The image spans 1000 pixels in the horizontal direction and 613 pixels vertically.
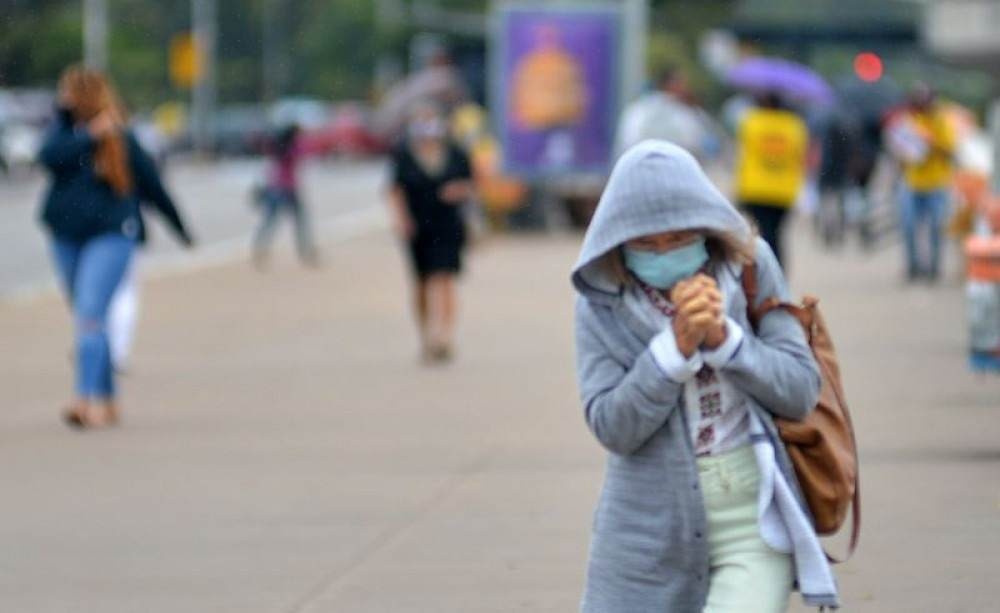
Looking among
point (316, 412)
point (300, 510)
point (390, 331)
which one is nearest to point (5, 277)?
point (390, 331)

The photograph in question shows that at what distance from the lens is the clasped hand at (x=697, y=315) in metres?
4.68

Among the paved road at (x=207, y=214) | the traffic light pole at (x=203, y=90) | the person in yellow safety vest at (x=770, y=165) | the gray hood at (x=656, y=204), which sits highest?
the gray hood at (x=656, y=204)

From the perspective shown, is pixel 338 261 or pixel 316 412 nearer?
pixel 316 412

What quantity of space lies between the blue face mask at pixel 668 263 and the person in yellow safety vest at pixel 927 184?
16483 millimetres

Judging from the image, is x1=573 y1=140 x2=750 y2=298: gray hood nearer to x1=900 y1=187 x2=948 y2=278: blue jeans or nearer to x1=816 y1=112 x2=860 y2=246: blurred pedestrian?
x1=900 y1=187 x2=948 y2=278: blue jeans

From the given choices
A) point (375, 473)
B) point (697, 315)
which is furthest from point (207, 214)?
point (697, 315)

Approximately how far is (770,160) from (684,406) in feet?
38.3

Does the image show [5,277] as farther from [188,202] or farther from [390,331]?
[188,202]

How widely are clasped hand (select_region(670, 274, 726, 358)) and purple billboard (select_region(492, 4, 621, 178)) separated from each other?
85.0 feet

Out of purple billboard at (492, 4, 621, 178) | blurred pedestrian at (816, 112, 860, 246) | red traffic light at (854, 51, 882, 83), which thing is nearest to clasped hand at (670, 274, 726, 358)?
blurred pedestrian at (816, 112, 860, 246)

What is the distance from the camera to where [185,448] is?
1115 centimetres

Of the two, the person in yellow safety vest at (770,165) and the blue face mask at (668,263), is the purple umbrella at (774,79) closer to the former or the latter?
the person in yellow safety vest at (770,165)

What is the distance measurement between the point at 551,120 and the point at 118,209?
19209 millimetres

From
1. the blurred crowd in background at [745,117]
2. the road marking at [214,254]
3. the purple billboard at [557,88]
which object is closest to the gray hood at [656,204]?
the blurred crowd in background at [745,117]
